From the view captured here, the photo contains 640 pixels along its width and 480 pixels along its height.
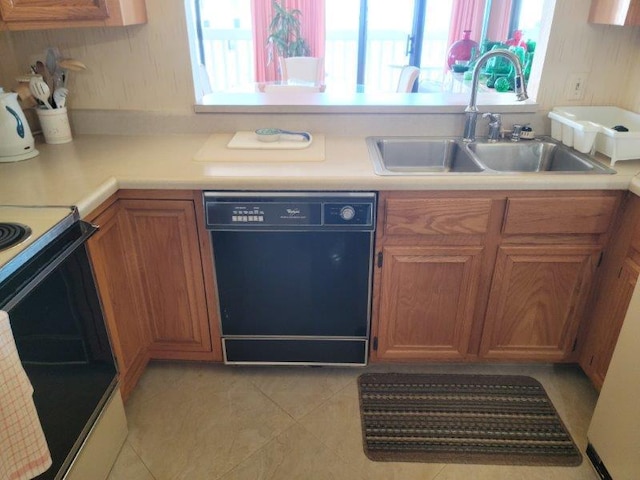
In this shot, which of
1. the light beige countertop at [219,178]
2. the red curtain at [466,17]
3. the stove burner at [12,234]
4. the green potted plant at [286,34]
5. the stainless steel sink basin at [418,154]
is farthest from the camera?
the red curtain at [466,17]

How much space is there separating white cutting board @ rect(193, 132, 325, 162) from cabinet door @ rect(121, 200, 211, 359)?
26 cm

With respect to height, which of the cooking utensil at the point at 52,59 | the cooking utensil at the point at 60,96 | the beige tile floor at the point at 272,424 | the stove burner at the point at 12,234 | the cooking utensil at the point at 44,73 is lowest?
the beige tile floor at the point at 272,424

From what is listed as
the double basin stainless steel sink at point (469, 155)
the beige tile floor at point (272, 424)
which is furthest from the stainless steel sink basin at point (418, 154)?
the beige tile floor at point (272, 424)

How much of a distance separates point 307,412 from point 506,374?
0.84 meters

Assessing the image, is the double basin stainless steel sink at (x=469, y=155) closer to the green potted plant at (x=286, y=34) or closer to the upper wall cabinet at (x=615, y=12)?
the upper wall cabinet at (x=615, y=12)

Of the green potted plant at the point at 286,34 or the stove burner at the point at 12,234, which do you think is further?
the green potted plant at the point at 286,34

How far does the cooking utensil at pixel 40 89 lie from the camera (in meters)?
1.75

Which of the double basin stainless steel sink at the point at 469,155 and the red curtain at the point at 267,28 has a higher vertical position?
the red curtain at the point at 267,28

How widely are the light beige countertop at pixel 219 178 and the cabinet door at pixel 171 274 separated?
111 millimetres

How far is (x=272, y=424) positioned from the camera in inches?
66.3

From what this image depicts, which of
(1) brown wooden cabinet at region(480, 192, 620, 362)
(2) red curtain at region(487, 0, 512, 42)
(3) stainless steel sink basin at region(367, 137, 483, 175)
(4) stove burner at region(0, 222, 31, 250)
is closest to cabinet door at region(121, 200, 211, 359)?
(4) stove burner at region(0, 222, 31, 250)

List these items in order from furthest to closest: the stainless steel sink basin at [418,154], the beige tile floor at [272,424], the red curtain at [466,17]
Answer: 1. the red curtain at [466,17]
2. the stainless steel sink basin at [418,154]
3. the beige tile floor at [272,424]

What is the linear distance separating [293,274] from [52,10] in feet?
4.00

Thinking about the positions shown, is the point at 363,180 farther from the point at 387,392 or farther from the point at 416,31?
the point at 416,31
